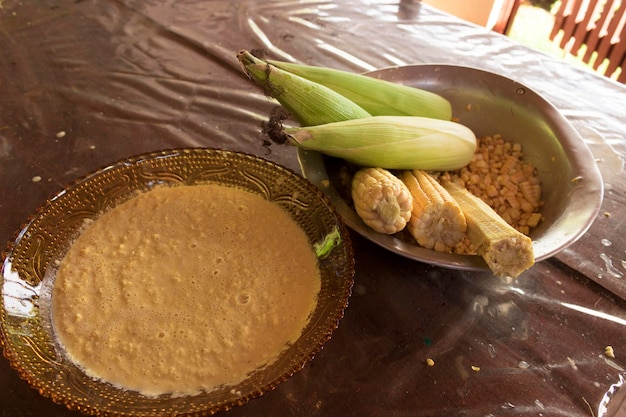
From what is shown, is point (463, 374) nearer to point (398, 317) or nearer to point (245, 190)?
point (398, 317)

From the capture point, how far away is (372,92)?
896 mm

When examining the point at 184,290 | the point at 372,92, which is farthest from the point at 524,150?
the point at 184,290

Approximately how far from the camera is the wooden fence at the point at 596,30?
6.33 ft

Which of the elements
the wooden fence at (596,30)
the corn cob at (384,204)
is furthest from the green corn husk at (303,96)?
the wooden fence at (596,30)

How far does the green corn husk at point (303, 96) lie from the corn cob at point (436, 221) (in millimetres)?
204

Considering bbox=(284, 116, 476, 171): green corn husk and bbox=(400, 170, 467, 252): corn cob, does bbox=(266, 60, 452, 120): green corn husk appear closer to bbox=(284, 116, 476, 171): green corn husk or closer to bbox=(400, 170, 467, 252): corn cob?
bbox=(284, 116, 476, 171): green corn husk

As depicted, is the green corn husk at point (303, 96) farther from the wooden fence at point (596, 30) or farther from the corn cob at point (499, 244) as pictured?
the wooden fence at point (596, 30)

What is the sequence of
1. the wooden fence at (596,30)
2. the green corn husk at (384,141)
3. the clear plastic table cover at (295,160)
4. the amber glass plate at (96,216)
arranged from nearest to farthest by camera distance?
the amber glass plate at (96,216) < the clear plastic table cover at (295,160) < the green corn husk at (384,141) < the wooden fence at (596,30)

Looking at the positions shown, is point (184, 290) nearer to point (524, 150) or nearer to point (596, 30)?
point (524, 150)

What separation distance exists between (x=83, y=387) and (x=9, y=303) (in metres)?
0.15

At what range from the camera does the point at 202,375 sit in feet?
1.80

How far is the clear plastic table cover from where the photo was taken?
64 cm

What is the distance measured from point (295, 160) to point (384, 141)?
0.86 feet

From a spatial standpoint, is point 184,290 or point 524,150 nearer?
point 184,290
